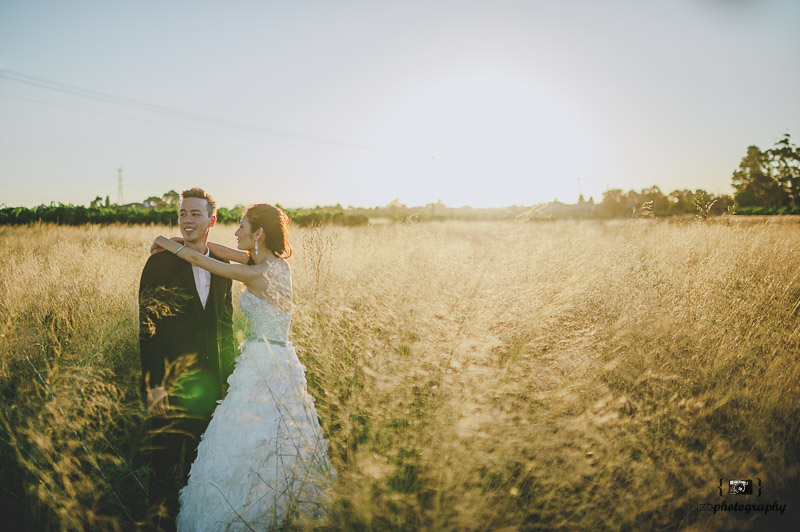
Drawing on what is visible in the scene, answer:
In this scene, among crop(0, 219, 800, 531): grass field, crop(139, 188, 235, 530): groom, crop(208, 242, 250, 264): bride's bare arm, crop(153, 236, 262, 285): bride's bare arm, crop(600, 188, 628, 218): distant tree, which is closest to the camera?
crop(0, 219, 800, 531): grass field

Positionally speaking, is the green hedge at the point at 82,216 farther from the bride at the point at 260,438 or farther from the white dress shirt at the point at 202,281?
the bride at the point at 260,438

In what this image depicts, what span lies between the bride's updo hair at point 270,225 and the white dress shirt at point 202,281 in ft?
1.38

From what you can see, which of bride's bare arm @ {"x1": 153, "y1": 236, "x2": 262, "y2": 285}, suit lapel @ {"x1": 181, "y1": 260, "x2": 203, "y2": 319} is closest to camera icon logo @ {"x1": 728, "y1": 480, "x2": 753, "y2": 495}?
bride's bare arm @ {"x1": 153, "y1": 236, "x2": 262, "y2": 285}

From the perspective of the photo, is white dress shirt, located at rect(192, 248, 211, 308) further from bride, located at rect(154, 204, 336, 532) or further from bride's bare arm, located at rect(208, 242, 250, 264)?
bride's bare arm, located at rect(208, 242, 250, 264)

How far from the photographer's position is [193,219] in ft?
7.79

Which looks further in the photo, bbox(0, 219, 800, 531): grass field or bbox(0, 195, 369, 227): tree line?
bbox(0, 195, 369, 227): tree line

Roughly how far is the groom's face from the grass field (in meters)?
0.94

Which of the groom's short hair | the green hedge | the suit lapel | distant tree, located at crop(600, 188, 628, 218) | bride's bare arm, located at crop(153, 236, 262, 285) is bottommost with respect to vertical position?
the suit lapel

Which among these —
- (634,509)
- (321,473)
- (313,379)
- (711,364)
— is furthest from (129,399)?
(711,364)

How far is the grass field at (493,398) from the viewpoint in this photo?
63.9 inches

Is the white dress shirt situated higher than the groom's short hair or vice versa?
the groom's short hair

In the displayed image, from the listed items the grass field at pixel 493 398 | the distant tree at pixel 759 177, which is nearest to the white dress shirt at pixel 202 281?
the grass field at pixel 493 398

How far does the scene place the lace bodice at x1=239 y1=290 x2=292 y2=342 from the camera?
88.4 inches

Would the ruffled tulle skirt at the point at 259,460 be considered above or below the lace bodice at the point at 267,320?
below
